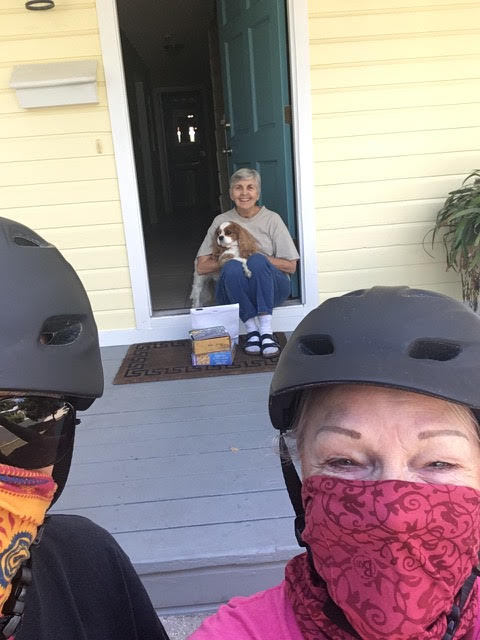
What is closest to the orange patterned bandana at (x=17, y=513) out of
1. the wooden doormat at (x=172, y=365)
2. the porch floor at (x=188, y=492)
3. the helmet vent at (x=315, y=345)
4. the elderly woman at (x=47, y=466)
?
the elderly woman at (x=47, y=466)

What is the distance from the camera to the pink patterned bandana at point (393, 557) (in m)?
0.83

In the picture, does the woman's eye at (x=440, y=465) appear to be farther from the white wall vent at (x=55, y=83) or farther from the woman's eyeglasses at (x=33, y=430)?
the white wall vent at (x=55, y=83)

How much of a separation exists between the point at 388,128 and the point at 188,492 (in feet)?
9.51

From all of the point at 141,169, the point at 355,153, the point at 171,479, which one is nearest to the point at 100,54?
the point at 355,153

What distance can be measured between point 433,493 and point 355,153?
3.53 m

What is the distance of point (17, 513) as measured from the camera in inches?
34.9

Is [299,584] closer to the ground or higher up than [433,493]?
closer to the ground

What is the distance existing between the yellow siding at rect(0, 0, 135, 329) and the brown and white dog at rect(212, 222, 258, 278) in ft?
2.27

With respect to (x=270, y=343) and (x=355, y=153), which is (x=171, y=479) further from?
(x=355, y=153)

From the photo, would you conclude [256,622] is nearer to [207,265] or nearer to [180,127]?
[207,265]

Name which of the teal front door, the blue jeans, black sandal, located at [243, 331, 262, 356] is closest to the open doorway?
the teal front door

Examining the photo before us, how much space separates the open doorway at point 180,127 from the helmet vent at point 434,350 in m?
3.32

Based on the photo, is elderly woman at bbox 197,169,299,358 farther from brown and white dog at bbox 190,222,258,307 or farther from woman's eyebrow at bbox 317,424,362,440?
woman's eyebrow at bbox 317,424,362,440

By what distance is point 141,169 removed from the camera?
10.0 metres
